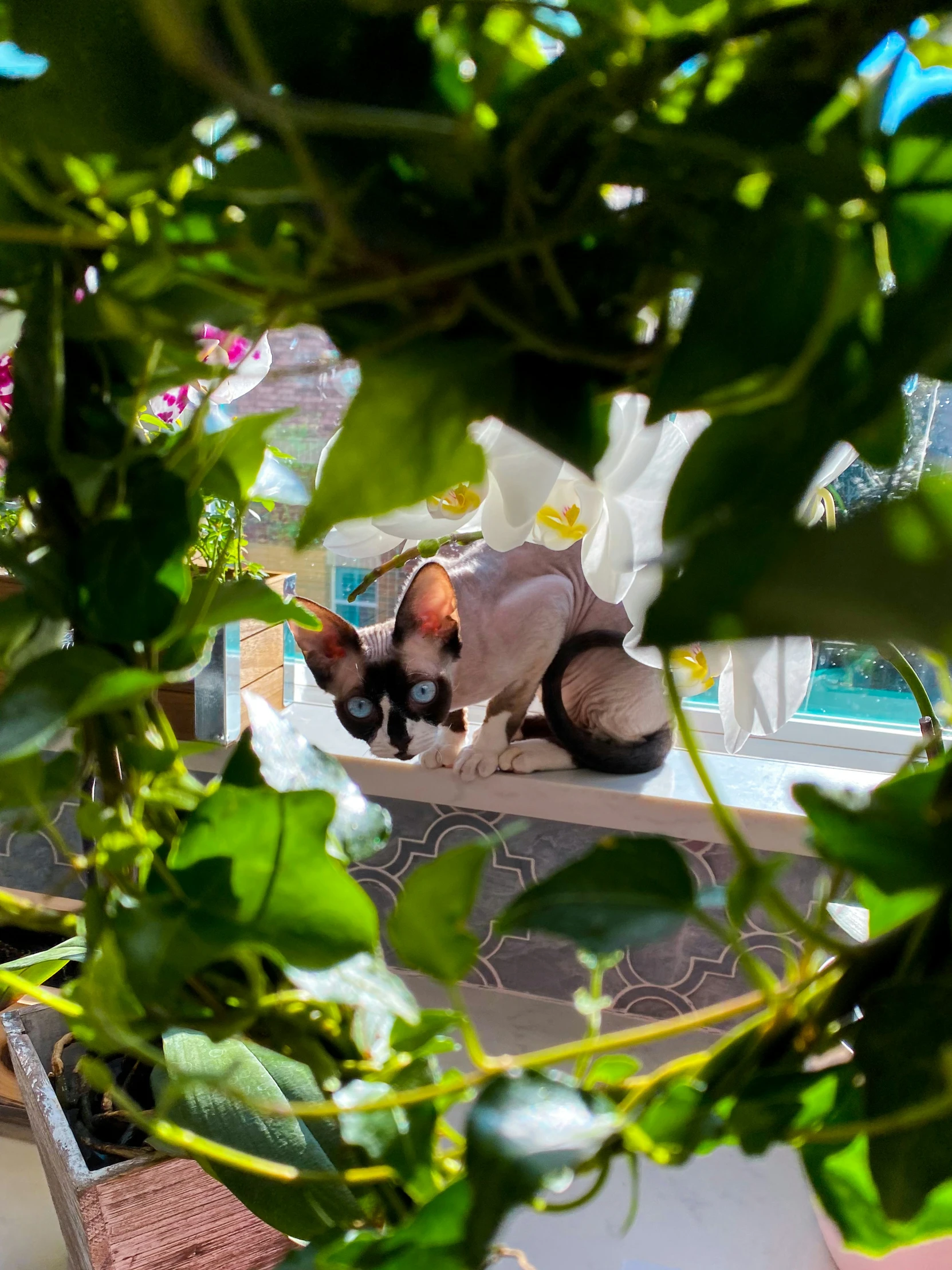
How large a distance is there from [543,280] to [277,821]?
9 cm

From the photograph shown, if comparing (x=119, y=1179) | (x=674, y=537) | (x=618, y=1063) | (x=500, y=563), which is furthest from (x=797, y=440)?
(x=500, y=563)

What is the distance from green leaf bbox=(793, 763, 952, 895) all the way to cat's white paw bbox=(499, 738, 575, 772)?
2.01 ft

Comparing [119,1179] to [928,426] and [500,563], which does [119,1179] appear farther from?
[928,426]

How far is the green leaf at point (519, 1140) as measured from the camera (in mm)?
110

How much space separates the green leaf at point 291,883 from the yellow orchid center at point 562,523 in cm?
28

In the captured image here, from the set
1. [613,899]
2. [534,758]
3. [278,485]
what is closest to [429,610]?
[534,758]

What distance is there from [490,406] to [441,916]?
8cm

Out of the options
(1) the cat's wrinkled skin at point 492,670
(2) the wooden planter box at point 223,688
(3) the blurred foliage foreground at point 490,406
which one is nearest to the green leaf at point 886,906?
(3) the blurred foliage foreground at point 490,406

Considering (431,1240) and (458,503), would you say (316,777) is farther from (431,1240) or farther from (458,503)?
(458,503)

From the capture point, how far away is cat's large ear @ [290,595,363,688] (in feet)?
2.23

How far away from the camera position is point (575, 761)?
74 centimetres

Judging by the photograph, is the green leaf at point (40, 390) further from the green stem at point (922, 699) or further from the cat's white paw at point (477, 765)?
the cat's white paw at point (477, 765)

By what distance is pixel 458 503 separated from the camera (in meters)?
0.42

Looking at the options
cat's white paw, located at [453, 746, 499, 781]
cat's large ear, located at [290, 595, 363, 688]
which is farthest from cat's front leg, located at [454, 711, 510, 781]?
cat's large ear, located at [290, 595, 363, 688]
